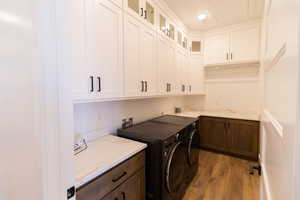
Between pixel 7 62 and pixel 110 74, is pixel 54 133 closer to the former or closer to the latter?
pixel 7 62

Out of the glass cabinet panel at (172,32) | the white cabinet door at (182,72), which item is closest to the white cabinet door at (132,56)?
the glass cabinet panel at (172,32)

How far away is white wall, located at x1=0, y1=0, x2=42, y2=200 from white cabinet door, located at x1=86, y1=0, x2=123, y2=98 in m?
0.64

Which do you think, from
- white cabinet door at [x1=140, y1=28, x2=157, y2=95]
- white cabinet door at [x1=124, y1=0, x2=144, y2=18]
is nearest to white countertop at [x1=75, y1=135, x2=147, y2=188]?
white cabinet door at [x1=140, y1=28, x2=157, y2=95]

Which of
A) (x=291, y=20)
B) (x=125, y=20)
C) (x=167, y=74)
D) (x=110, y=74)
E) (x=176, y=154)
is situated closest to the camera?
(x=291, y=20)

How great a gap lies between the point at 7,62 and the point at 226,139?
3.43 m

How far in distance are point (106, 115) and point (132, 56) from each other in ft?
2.43

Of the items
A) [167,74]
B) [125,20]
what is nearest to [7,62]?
[125,20]

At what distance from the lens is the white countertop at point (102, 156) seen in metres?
0.96

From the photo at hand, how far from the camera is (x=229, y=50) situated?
314 cm

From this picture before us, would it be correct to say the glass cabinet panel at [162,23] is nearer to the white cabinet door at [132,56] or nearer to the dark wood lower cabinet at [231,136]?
the white cabinet door at [132,56]

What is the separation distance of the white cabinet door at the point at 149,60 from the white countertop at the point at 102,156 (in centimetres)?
75

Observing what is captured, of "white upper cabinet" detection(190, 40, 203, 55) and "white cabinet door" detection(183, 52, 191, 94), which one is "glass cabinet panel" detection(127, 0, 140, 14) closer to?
"white cabinet door" detection(183, 52, 191, 94)

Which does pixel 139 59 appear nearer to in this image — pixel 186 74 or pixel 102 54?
pixel 102 54

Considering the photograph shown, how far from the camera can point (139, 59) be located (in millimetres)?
1815
